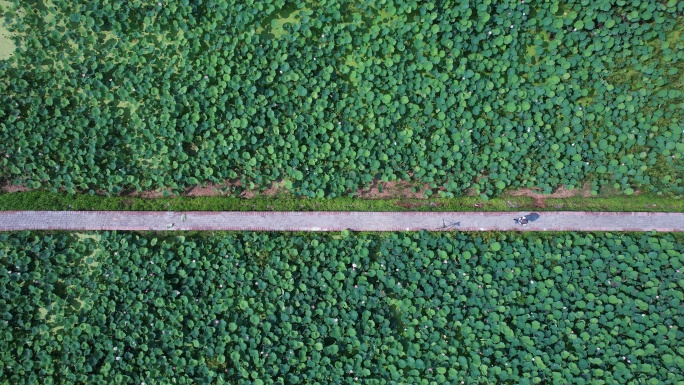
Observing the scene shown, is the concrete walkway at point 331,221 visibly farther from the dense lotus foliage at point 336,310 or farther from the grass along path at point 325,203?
the dense lotus foliage at point 336,310

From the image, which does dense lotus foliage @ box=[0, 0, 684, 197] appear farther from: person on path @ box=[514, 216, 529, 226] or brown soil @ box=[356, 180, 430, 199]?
person on path @ box=[514, 216, 529, 226]

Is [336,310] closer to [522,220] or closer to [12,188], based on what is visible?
[522,220]

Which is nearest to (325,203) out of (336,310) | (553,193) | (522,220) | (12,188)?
(336,310)

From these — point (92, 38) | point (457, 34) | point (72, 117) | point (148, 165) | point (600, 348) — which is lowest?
point (600, 348)

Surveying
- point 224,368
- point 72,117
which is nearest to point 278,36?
point 72,117

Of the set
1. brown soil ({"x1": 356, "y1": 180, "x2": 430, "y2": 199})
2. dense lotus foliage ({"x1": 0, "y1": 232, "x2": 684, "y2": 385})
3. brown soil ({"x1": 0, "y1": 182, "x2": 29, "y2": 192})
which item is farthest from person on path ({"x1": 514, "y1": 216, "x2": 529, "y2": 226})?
brown soil ({"x1": 0, "y1": 182, "x2": 29, "y2": 192})

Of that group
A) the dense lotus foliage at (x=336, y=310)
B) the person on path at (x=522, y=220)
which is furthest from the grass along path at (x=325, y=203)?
the dense lotus foliage at (x=336, y=310)

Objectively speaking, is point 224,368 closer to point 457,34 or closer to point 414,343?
point 414,343
